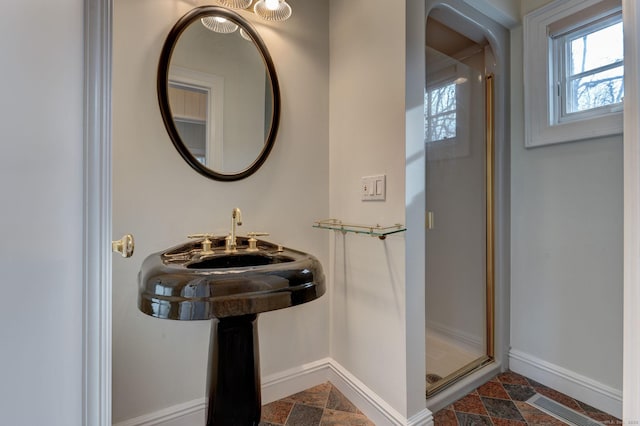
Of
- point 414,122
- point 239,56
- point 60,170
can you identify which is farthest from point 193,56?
point 60,170

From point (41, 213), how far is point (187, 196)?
0.99 metres

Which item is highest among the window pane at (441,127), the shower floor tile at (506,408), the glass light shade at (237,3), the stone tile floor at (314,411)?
the glass light shade at (237,3)

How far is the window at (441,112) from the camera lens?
1.67m

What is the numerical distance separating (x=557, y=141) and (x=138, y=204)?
80.8 inches

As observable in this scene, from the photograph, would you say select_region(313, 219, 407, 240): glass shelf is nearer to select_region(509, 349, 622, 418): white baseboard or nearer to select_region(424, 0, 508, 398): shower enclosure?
select_region(424, 0, 508, 398): shower enclosure

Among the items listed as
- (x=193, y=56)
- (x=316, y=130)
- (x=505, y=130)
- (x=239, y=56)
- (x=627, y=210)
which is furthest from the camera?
(x=505, y=130)

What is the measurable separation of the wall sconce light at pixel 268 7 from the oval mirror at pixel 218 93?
0.22 ft

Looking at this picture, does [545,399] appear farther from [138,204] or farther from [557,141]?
[138,204]

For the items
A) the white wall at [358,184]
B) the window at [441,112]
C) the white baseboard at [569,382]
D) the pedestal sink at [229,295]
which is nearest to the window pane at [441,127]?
the window at [441,112]

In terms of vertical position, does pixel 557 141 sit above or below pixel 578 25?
below

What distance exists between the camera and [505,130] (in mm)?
1766

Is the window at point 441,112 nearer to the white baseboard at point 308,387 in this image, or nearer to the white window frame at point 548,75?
the white window frame at point 548,75

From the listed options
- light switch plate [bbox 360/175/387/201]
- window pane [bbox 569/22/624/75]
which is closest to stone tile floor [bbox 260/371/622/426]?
light switch plate [bbox 360/175/387/201]

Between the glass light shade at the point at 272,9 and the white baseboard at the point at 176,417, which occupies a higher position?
the glass light shade at the point at 272,9
